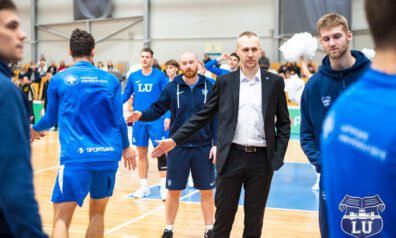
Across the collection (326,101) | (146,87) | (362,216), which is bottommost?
(362,216)

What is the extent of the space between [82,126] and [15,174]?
8.62 feet

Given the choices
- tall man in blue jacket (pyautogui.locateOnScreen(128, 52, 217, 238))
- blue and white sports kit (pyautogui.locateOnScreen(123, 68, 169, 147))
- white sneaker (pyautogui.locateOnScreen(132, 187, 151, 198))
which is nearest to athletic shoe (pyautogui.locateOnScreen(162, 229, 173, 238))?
tall man in blue jacket (pyautogui.locateOnScreen(128, 52, 217, 238))

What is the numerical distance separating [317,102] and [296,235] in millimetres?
2893

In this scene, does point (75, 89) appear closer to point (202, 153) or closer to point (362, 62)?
point (202, 153)

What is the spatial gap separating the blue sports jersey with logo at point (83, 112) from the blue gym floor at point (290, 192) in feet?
11.8

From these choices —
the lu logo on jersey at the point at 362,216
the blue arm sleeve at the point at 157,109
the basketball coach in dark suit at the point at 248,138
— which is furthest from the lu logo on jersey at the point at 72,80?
the lu logo on jersey at the point at 362,216

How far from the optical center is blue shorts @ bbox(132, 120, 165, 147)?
812 cm

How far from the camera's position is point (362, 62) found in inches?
138

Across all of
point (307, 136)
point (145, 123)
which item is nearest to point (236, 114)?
point (307, 136)

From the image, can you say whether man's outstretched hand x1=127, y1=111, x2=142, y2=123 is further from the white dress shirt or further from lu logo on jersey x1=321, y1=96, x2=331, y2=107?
lu logo on jersey x1=321, y1=96, x2=331, y2=107

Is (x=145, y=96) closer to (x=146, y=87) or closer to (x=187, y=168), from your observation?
(x=146, y=87)

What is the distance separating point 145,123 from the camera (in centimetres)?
816

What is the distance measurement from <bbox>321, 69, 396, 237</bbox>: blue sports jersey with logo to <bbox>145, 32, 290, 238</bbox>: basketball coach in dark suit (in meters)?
2.54

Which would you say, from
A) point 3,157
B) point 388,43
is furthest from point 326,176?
point 3,157
